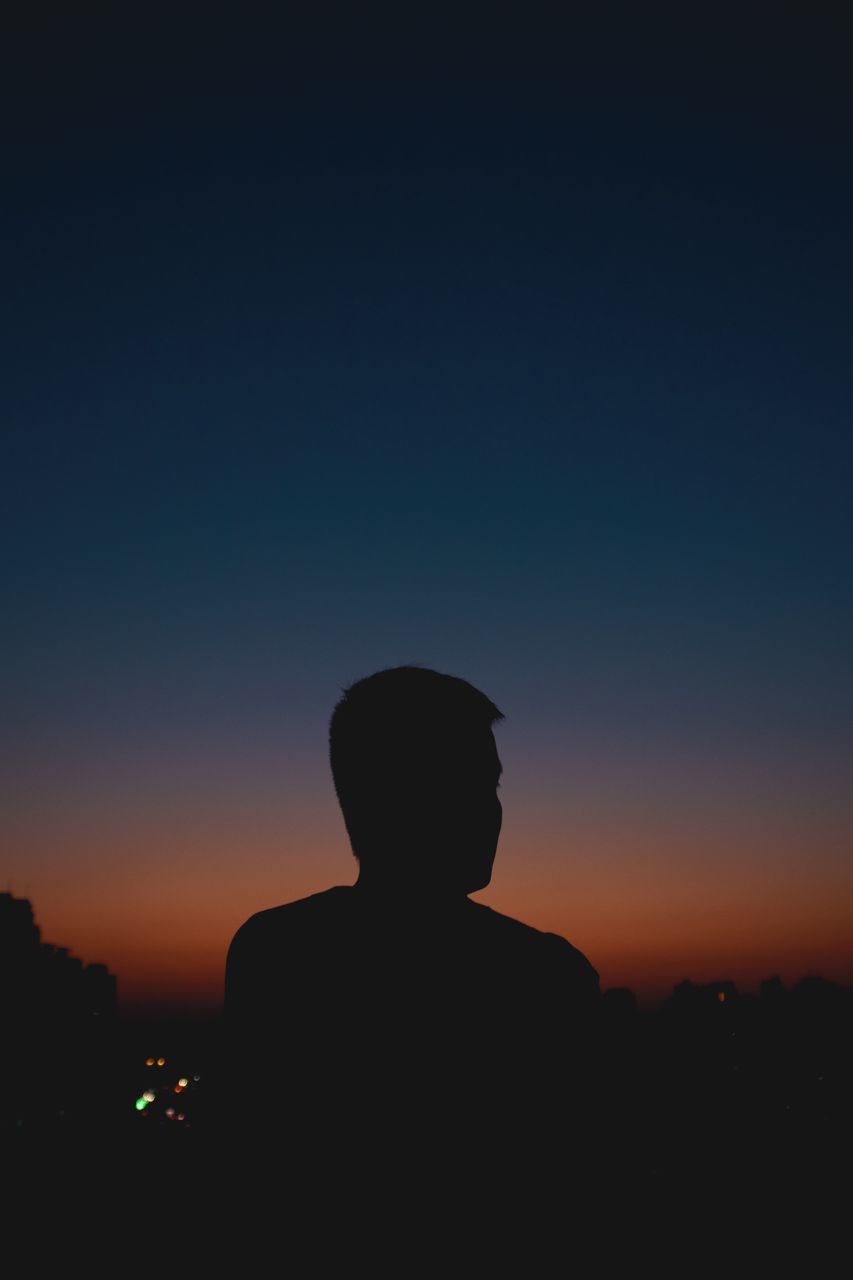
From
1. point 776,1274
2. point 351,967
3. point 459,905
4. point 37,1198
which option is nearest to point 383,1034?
point 351,967

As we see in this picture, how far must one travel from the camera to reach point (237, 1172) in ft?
5.90

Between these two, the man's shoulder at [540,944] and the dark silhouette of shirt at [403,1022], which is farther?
the man's shoulder at [540,944]

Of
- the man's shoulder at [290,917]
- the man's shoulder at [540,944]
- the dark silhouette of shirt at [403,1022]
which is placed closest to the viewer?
the dark silhouette of shirt at [403,1022]

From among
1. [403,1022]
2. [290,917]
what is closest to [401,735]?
[290,917]

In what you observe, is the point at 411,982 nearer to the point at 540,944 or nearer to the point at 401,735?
the point at 540,944

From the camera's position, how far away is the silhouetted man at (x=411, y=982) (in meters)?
1.78

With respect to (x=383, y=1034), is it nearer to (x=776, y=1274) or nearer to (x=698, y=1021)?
(x=776, y=1274)

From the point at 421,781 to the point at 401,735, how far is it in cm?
13

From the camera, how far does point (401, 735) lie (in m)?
2.04

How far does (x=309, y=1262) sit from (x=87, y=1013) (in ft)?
402

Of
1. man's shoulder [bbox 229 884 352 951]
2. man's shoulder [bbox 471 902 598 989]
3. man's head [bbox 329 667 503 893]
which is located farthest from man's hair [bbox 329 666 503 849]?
man's shoulder [bbox 471 902 598 989]

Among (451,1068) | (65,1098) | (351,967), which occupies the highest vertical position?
(351,967)

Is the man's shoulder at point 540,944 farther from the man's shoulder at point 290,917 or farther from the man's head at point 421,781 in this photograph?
the man's shoulder at point 290,917

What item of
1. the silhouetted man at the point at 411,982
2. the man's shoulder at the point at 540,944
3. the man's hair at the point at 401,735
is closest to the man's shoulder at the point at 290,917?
the silhouetted man at the point at 411,982
